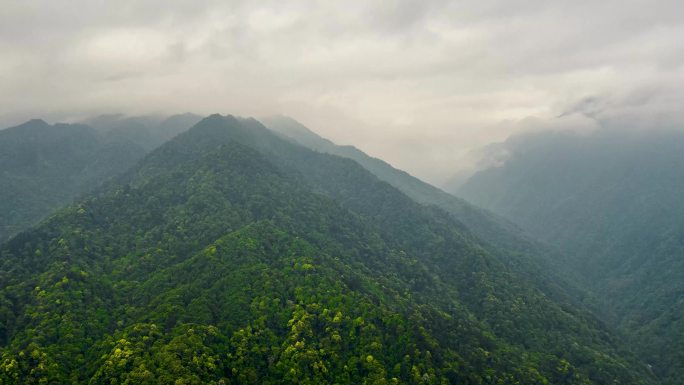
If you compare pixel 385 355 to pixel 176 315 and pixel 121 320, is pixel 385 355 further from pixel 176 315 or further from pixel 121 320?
pixel 121 320

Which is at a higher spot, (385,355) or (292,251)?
(292,251)

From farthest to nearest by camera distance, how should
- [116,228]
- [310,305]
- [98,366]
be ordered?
→ 1. [116,228]
2. [310,305]
3. [98,366]

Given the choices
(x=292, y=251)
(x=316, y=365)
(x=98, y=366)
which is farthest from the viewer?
(x=292, y=251)

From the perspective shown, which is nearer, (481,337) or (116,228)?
(481,337)

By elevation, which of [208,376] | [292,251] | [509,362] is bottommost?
[509,362]

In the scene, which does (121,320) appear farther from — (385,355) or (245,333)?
(385,355)

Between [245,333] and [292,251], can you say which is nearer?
[245,333]

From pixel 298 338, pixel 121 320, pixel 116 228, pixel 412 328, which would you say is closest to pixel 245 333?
pixel 298 338

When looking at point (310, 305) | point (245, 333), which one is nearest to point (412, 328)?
point (310, 305)

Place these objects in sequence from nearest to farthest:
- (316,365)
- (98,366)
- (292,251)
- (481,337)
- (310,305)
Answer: (98,366)
(316,365)
(310,305)
(481,337)
(292,251)
